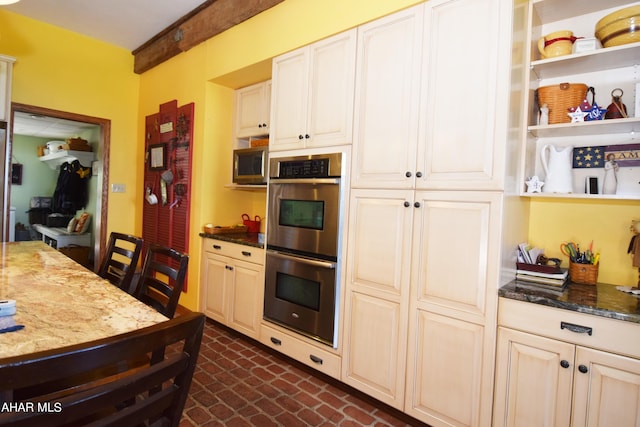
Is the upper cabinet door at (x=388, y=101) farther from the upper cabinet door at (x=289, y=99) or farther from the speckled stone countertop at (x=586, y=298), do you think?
the speckled stone countertop at (x=586, y=298)

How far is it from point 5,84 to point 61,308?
11.0 ft

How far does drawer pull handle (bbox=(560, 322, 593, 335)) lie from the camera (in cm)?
139

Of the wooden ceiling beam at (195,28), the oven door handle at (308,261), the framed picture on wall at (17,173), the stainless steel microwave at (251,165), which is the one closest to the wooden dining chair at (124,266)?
the oven door handle at (308,261)

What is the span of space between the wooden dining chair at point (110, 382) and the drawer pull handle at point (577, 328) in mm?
1483

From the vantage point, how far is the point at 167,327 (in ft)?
2.13

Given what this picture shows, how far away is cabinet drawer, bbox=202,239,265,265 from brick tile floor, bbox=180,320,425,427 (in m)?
0.74

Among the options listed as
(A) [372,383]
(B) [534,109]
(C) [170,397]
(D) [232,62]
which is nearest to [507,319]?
(A) [372,383]

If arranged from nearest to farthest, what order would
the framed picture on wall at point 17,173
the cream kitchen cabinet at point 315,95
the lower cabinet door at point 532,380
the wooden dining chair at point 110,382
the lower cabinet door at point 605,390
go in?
1. the wooden dining chair at point 110,382
2. the lower cabinet door at point 605,390
3. the lower cabinet door at point 532,380
4. the cream kitchen cabinet at point 315,95
5. the framed picture on wall at point 17,173

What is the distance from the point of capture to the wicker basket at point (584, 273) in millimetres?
1735

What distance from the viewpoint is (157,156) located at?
3934 millimetres

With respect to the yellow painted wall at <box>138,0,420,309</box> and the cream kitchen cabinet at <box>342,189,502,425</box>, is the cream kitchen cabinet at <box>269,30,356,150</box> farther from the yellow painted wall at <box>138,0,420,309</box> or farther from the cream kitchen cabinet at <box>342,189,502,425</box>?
the cream kitchen cabinet at <box>342,189,502,425</box>

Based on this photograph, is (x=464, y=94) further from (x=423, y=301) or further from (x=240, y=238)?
(x=240, y=238)

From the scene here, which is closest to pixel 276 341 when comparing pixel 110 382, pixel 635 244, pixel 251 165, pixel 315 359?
pixel 315 359

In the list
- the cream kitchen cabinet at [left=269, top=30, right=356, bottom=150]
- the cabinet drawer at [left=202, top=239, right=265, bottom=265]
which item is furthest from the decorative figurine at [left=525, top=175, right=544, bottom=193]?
the cabinet drawer at [left=202, top=239, right=265, bottom=265]
